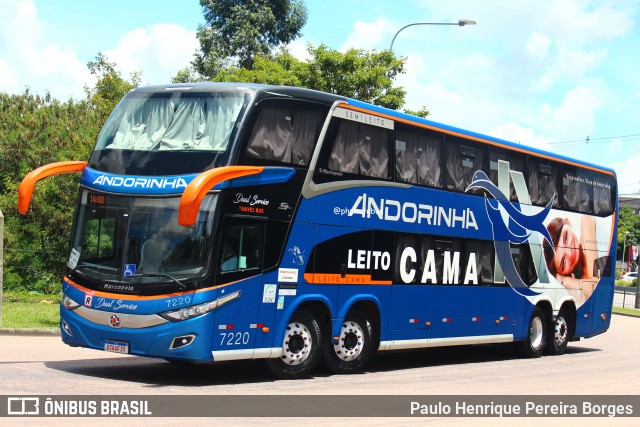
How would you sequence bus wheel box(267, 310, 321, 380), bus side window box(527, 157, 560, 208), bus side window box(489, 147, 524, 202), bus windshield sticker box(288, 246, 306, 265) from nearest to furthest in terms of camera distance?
bus wheel box(267, 310, 321, 380)
bus windshield sticker box(288, 246, 306, 265)
bus side window box(489, 147, 524, 202)
bus side window box(527, 157, 560, 208)

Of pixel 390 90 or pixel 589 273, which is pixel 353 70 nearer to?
pixel 390 90

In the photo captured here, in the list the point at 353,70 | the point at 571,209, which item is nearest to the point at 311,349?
the point at 571,209

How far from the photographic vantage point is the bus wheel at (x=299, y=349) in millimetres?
15102

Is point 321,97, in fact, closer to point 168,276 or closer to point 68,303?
point 168,276

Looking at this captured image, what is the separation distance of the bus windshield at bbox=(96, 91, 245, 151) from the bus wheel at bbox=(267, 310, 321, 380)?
3.07m

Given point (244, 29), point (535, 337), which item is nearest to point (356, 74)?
point (535, 337)

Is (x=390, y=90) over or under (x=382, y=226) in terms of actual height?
over

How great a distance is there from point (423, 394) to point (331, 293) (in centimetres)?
268

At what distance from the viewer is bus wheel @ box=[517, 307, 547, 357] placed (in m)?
22.2

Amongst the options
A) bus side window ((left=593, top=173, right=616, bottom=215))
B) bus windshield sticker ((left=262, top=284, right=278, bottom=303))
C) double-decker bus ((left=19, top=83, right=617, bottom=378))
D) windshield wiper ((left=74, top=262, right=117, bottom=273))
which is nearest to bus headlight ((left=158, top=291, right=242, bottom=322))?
double-decker bus ((left=19, top=83, right=617, bottom=378))

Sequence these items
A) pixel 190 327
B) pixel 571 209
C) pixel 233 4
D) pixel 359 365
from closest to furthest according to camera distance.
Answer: pixel 190 327
pixel 359 365
pixel 571 209
pixel 233 4

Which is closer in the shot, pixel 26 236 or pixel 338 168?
pixel 338 168

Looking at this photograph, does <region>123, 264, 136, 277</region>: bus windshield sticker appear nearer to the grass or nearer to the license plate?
the license plate
